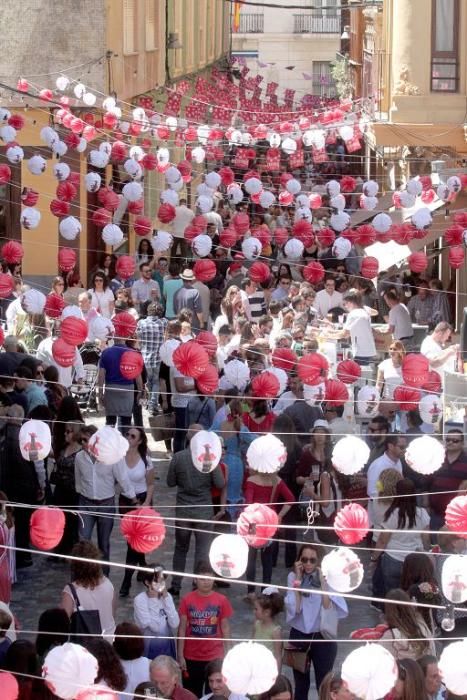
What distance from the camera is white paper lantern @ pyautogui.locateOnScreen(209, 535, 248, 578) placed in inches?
421

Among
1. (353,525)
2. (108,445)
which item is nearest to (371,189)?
Answer: (108,445)

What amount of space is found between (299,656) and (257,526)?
37.0 inches

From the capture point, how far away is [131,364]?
1622 centimetres

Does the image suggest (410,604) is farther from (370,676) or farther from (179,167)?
(179,167)

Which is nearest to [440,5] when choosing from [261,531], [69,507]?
[69,507]


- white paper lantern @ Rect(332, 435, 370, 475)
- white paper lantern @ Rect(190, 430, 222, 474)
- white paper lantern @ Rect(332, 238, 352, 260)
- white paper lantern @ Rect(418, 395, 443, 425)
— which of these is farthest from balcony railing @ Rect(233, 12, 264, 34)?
white paper lantern @ Rect(332, 435, 370, 475)

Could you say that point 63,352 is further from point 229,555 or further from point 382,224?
point 382,224

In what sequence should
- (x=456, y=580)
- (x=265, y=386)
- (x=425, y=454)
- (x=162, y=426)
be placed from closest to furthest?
1. (x=456, y=580)
2. (x=425, y=454)
3. (x=265, y=386)
4. (x=162, y=426)

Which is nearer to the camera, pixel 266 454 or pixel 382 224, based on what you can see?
pixel 266 454

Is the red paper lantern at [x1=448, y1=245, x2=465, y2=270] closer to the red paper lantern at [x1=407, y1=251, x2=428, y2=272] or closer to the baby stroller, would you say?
the red paper lantern at [x1=407, y1=251, x2=428, y2=272]

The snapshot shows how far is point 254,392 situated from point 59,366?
8.68 feet

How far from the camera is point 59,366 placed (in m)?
16.8

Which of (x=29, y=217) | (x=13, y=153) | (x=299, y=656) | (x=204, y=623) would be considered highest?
(x=13, y=153)

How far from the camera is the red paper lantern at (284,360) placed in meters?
16.0
